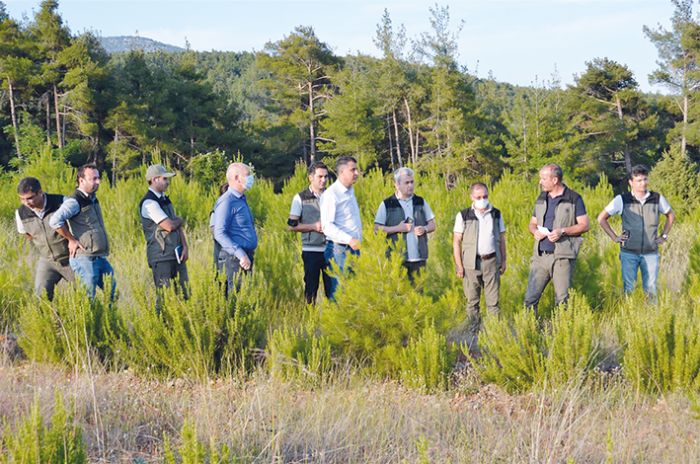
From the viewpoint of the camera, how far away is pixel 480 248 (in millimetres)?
5641

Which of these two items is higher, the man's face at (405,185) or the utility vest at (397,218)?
the man's face at (405,185)

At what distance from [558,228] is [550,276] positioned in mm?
456

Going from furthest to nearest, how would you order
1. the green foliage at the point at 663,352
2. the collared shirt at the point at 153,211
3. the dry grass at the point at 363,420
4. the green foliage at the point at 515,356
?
1. the collared shirt at the point at 153,211
2. the green foliage at the point at 515,356
3. the green foliage at the point at 663,352
4. the dry grass at the point at 363,420

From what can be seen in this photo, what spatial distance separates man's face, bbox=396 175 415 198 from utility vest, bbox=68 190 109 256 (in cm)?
247

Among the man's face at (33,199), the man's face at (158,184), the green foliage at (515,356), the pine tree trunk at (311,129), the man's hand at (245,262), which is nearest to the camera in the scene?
the green foliage at (515,356)

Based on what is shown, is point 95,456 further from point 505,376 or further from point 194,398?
point 505,376

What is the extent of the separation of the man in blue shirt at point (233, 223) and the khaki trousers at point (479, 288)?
6.41ft

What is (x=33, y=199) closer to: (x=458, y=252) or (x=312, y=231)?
(x=312, y=231)

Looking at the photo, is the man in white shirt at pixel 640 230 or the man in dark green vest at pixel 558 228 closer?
the man in dark green vest at pixel 558 228

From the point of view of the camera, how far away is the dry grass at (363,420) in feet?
10.2

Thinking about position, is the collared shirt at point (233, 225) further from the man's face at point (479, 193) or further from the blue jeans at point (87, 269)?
the man's face at point (479, 193)

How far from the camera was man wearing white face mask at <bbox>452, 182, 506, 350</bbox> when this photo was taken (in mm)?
5637

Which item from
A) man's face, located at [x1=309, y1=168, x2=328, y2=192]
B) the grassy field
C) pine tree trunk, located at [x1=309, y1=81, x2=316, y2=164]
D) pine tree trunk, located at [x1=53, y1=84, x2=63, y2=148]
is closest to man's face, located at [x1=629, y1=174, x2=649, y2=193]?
the grassy field

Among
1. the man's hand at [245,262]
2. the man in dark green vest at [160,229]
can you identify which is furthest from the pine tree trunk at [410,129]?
the man's hand at [245,262]
